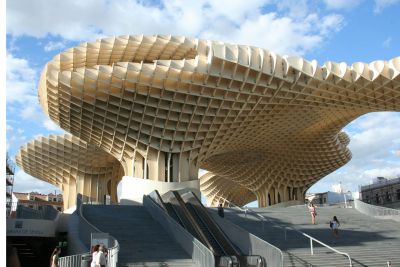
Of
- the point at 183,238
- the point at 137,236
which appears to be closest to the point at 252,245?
the point at 183,238

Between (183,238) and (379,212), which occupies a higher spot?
(379,212)

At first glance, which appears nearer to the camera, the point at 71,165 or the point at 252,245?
the point at 252,245

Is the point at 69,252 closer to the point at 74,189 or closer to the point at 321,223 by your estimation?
the point at 321,223

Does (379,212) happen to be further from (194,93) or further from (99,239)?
(99,239)

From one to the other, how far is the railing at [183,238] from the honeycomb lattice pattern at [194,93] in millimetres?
8335

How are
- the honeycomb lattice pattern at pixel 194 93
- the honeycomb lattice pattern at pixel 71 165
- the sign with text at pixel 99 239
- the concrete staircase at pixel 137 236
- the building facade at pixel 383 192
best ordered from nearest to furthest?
1. the sign with text at pixel 99 239
2. the concrete staircase at pixel 137 236
3. the honeycomb lattice pattern at pixel 194 93
4. the honeycomb lattice pattern at pixel 71 165
5. the building facade at pixel 383 192

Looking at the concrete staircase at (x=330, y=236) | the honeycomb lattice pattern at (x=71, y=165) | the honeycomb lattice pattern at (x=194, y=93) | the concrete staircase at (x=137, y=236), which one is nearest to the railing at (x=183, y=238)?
the concrete staircase at (x=137, y=236)

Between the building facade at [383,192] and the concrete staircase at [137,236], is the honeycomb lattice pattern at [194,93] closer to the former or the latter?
the concrete staircase at [137,236]

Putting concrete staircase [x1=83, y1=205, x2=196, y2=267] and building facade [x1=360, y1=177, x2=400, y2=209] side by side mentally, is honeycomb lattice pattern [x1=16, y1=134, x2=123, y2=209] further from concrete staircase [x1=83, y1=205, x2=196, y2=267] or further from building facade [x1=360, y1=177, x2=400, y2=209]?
building facade [x1=360, y1=177, x2=400, y2=209]

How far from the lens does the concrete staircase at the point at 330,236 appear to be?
16859mm

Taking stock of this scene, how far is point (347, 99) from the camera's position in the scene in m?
31.7

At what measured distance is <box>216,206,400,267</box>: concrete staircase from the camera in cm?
1686

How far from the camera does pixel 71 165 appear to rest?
50.4 metres

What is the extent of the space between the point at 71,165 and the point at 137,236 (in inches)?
1320
